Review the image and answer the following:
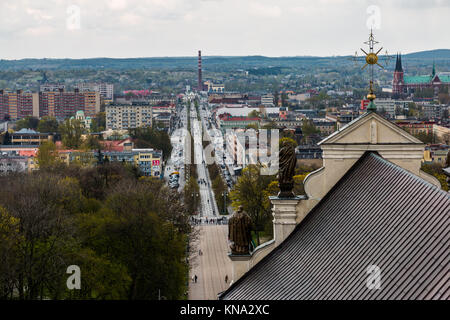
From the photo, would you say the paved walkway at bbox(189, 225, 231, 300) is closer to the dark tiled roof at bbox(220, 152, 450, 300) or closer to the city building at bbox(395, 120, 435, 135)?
the dark tiled roof at bbox(220, 152, 450, 300)

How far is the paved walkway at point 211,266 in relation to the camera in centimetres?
5575

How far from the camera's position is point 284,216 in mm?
22891

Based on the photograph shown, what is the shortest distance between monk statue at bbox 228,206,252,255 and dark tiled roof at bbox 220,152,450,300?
0.72 metres

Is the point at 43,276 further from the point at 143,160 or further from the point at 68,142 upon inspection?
the point at 68,142

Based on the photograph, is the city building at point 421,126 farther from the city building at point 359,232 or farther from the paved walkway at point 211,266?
the city building at point 359,232

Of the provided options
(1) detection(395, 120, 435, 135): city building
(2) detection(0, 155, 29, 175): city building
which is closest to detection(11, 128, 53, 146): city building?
(2) detection(0, 155, 29, 175): city building

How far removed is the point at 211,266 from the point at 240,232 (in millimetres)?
43294

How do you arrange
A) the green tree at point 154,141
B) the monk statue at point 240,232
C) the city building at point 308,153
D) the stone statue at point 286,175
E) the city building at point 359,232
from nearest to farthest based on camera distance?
the city building at point 359,232 → the monk statue at point 240,232 → the stone statue at point 286,175 → the city building at point 308,153 → the green tree at point 154,141

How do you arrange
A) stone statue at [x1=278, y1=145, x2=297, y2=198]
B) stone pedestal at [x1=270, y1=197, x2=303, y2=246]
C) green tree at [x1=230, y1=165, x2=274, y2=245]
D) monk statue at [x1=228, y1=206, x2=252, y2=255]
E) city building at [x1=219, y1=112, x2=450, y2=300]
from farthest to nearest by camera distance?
green tree at [x1=230, y1=165, x2=274, y2=245]
stone statue at [x1=278, y1=145, x2=297, y2=198]
stone pedestal at [x1=270, y1=197, x2=303, y2=246]
monk statue at [x1=228, y1=206, x2=252, y2=255]
city building at [x1=219, y1=112, x2=450, y2=300]

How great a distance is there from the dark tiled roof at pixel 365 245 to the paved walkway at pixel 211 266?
3093 cm

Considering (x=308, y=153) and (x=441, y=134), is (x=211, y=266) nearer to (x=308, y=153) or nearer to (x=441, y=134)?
(x=308, y=153)

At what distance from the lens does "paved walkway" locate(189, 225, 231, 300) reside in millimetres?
55750

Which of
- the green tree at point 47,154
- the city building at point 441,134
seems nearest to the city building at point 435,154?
the city building at point 441,134
